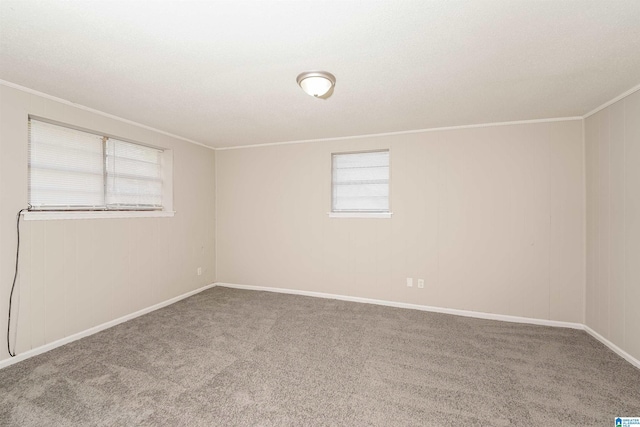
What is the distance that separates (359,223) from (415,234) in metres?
0.80

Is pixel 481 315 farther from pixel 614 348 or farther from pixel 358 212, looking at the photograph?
pixel 358 212

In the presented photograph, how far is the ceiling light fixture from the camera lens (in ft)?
7.20

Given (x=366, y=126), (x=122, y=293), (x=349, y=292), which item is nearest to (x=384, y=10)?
(x=366, y=126)

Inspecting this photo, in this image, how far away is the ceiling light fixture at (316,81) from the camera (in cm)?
220

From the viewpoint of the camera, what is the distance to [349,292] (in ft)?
13.8

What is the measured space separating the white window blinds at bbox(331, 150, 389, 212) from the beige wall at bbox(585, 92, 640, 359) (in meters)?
2.26

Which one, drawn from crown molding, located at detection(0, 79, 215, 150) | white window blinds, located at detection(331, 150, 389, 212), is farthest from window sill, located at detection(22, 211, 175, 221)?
white window blinds, located at detection(331, 150, 389, 212)

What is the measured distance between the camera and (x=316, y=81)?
2227 mm

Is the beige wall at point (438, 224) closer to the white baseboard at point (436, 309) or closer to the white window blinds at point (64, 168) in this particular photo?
the white baseboard at point (436, 309)

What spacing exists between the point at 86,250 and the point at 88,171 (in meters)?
0.88

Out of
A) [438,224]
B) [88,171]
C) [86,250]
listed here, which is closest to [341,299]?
[438,224]

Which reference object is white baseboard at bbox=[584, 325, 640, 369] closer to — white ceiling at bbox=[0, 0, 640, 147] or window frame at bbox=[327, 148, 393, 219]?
white ceiling at bbox=[0, 0, 640, 147]

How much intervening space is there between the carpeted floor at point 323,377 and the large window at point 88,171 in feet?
4.83

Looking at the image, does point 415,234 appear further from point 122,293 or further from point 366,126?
point 122,293
